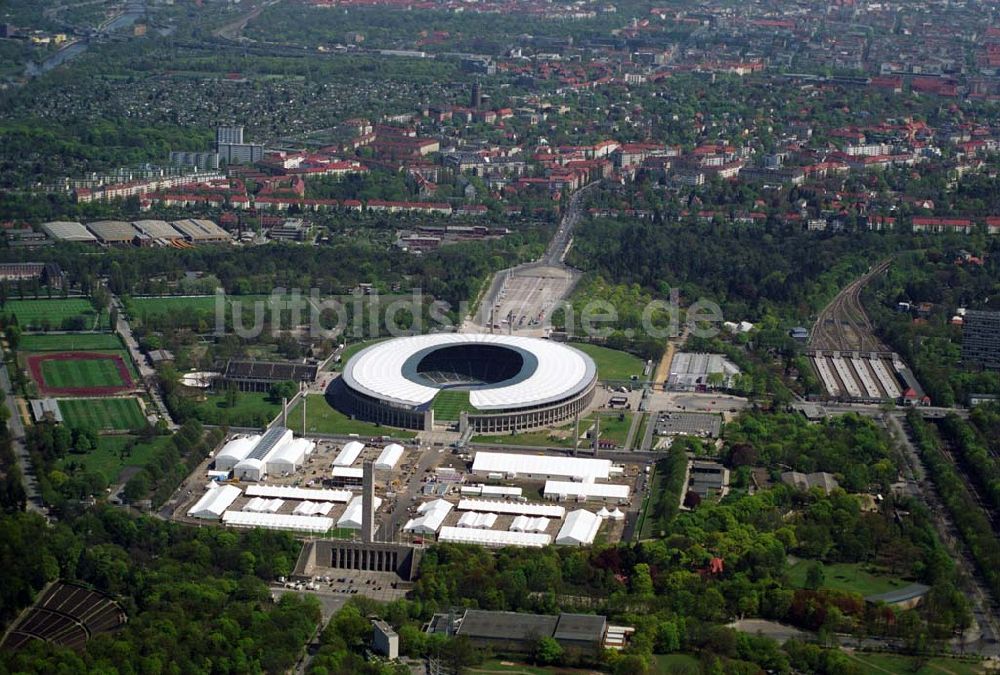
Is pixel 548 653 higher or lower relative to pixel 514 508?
higher

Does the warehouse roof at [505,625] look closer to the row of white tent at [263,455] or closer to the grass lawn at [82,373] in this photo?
the row of white tent at [263,455]

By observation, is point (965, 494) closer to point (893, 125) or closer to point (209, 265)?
point (209, 265)

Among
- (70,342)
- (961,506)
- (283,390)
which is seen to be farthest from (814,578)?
(70,342)

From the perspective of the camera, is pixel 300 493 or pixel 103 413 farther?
pixel 103 413

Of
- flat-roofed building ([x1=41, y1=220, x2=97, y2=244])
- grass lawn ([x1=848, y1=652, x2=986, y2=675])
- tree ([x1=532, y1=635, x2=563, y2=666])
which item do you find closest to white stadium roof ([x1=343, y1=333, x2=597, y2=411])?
tree ([x1=532, y1=635, x2=563, y2=666])

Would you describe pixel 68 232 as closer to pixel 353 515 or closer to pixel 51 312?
pixel 51 312

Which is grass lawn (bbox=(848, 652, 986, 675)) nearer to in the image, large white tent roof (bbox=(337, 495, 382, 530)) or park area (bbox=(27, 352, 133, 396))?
large white tent roof (bbox=(337, 495, 382, 530))
